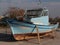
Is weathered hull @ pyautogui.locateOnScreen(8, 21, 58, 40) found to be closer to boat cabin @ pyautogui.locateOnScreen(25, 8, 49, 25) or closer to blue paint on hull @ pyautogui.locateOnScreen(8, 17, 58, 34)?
blue paint on hull @ pyautogui.locateOnScreen(8, 17, 58, 34)

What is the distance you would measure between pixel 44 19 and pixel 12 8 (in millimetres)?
9816

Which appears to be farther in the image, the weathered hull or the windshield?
the windshield

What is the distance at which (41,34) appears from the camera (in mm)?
19109

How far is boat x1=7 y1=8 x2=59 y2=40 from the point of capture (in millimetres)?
17375

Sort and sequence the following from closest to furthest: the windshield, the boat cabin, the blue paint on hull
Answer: the blue paint on hull < the boat cabin < the windshield

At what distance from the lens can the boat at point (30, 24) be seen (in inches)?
684

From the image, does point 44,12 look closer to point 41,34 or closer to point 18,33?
point 41,34

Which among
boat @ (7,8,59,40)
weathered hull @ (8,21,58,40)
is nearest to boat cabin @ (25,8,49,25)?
boat @ (7,8,59,40)

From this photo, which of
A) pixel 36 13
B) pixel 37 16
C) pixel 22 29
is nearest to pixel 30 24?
pixel 22 29

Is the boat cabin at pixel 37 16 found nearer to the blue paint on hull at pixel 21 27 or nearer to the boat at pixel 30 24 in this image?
the boat at pixel 30 24

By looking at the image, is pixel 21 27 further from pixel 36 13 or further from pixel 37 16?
pixel 36 13

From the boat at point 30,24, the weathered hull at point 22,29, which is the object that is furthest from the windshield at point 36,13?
the weathered hull at point 22,29

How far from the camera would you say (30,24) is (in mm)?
17750

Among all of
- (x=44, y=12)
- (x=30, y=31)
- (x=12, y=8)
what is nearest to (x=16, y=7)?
(x=12, y=8)
